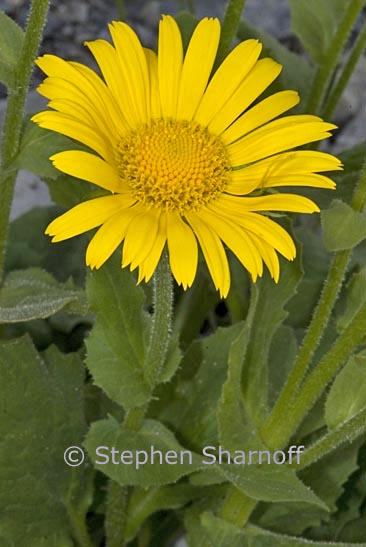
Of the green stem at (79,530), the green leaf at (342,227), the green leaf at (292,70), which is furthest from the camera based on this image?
the green leaf at (292,70)

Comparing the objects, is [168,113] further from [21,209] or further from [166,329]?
[21,209]

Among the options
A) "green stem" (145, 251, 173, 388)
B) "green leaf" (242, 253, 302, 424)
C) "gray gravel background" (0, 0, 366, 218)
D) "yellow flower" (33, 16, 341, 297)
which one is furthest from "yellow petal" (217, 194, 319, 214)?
"gray gravel background" (0, 0, 366, 218)

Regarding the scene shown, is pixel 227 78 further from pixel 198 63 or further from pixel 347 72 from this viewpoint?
pixel 347 72

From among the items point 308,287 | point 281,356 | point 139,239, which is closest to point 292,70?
point 308,287

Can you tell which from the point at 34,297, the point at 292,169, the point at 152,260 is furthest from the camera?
the point at 34,297

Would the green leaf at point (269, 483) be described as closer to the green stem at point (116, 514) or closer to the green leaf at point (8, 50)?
the green stem at point (116, 514)

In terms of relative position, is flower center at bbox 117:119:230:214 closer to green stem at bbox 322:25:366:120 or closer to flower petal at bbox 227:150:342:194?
flower petal at bbox 227:150:342:194

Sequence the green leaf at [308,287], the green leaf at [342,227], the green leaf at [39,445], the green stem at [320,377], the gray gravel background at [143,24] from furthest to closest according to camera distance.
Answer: the gray gravel background at [143,24], the green leaf at [308,287], the green leaf at [39,445], the green stem at [320,377], the green leaf at [342,227]

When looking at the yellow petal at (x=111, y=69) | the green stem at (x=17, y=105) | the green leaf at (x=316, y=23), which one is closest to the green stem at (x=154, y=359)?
the yellow petal at (x=111, y=69)
